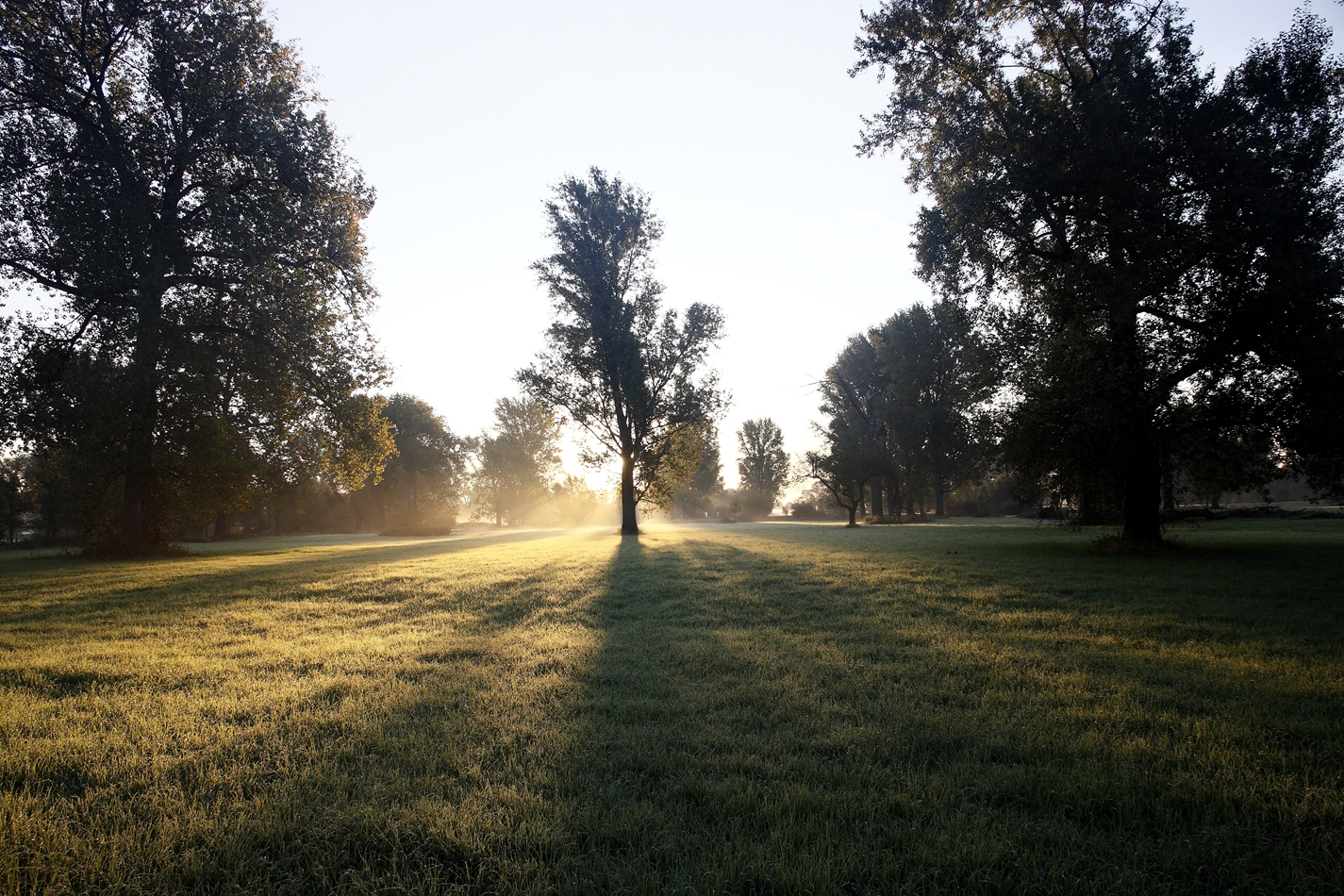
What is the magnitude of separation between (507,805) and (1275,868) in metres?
3.32

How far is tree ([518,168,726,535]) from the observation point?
28.6 m

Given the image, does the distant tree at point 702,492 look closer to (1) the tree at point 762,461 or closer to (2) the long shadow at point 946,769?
(1) the tree at point 762,461

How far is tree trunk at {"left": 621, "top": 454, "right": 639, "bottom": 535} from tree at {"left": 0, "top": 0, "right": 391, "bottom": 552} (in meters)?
12.7

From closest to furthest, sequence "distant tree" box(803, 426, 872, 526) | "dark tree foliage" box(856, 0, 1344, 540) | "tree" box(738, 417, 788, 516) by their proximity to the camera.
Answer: "dark tree foliage" box(856, 0, 1344, 540) → "distant tree" box(803, 426, 872, 526) → "tree" box(738, 417, 788, 516)

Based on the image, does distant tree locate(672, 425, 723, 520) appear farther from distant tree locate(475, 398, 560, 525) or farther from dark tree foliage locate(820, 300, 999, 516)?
dark tree foliage locate(820, 300, 999, 516)

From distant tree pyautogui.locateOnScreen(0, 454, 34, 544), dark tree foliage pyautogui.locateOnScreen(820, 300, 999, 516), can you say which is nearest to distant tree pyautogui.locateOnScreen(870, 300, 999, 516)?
dark tree foliage pyautogui.locateOnScreen(820, 300, 999, 516)

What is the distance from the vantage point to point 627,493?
30453 mm

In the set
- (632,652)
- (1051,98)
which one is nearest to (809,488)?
(1051,98)

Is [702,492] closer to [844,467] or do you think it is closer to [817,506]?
[817,506]

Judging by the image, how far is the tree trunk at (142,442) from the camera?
52.1 feet

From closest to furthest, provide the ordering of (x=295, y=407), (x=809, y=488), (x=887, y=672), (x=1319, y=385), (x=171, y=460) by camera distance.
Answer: (x=887, y=672) < (x=1319, y=385) < (x=171, y=460) < (x=295, y=407) < (x=809, y=488)

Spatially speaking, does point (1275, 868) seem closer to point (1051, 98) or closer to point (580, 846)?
point (580, 846)

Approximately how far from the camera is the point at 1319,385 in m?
11.5

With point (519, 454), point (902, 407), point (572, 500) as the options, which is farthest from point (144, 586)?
point (572, 500)
